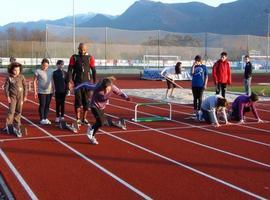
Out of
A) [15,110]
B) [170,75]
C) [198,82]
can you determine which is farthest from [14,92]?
[170,75]

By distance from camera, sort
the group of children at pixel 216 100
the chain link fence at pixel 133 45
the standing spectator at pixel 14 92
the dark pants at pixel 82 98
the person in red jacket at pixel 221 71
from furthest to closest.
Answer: the chain link fence at pixel 133 45
the person in red jacket at pixel 221 71
the group of children at pixel 216 100
the dark pants at pixel 82 98
the standing spectator at pixel 14 92

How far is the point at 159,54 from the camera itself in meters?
50.2

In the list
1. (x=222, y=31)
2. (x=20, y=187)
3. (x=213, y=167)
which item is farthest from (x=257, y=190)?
(x=222, y=31)

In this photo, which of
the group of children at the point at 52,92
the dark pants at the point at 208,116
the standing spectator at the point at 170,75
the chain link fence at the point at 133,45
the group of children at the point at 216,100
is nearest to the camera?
the group of children at the point at 52,92

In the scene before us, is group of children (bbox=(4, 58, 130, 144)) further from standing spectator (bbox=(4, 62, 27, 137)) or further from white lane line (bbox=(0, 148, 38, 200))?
white lane line (bbox=(0, 148, 38, 200))

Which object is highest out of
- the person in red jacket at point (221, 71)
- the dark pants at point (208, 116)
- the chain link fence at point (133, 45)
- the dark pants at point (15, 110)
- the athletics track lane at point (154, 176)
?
the chain link fence at point (133, 45)

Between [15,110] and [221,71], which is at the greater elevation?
[221,71]

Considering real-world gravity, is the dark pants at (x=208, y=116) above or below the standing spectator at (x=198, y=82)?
below

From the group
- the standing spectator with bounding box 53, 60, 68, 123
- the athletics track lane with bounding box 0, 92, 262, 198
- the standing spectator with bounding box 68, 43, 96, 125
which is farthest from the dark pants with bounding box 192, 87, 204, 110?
the athletics track lane with bounding box 0, 92, 262, 198

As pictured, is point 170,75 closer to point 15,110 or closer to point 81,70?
point 81,70

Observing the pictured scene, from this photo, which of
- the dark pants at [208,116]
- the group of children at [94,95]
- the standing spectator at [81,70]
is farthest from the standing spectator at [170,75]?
the standing spectator at [81,70]

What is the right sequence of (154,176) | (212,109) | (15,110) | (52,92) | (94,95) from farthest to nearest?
(52,92), (212,109), (15,110), (94,95), (154,176)

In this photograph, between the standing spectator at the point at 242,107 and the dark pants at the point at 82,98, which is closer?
the dark pants at the point at 82,98

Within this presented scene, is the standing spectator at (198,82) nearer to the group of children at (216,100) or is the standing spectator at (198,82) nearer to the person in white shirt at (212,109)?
the group of children at (216,100)
